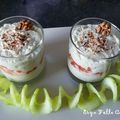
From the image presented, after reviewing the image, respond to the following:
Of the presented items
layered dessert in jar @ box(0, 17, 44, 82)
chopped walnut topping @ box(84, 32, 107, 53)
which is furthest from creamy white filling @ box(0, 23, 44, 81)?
chopped walnut topping @ box(84, 32, 107, 53)

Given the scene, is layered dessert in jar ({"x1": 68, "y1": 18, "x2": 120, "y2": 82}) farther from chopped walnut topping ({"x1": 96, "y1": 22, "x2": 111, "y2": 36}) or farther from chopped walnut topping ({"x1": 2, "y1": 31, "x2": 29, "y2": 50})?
chopped walnut topping ({"x1": 2, "y1": 31, "x2": 29, "y2": 50})

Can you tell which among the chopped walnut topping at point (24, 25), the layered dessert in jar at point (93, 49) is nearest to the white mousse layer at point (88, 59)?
the layered dessert in jar at point (93, 49)

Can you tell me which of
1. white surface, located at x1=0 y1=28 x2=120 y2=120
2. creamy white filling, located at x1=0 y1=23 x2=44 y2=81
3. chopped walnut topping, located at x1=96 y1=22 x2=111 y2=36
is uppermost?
chopped walnut topping, located at x1=96 y1=22 x2=111 y2=36

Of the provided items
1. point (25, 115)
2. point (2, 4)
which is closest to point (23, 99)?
point (25, 115)

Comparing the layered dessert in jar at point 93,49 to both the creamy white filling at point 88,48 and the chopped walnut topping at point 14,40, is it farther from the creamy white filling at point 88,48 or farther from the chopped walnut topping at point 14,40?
the chopped walnut topping at point 14,40


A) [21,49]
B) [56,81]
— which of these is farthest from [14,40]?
[56,81]

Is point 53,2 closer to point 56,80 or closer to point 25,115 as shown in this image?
point 56,80
